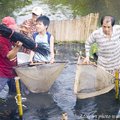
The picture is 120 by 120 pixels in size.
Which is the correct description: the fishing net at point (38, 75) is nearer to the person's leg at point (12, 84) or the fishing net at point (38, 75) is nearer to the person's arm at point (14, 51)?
the person's leg at point (12, 84)

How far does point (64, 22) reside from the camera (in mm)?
12008

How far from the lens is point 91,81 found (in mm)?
7102

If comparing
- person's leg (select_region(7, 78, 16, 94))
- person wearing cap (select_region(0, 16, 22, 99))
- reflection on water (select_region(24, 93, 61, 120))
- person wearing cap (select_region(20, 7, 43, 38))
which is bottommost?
reflection on water (select_region(24, 93, 61, 120))

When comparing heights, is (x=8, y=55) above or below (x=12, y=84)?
above

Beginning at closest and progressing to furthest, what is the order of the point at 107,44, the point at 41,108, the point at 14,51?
the point at 14,51, the point at 107,44, the point at 41,108

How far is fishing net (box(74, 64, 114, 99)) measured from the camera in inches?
272

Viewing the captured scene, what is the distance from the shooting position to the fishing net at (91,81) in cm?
692

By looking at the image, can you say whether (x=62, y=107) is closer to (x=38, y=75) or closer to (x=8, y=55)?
(x=38, y=75)

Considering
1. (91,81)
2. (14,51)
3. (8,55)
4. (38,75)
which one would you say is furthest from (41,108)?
(14,51)

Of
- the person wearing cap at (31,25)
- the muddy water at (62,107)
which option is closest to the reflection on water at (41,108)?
the muddy water at (62,107)

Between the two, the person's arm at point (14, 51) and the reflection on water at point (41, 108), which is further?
the reflection on water at point (41, 108)

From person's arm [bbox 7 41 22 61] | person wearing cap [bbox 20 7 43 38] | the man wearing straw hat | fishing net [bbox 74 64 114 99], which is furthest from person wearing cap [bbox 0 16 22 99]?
person wearing cap [bbox 20 7 43 38]

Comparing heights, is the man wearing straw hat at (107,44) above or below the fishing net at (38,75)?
above

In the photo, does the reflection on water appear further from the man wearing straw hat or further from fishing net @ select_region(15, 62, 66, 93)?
the man wearing straw hat
